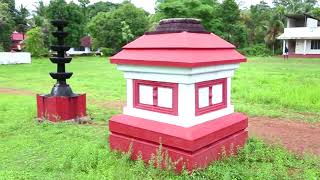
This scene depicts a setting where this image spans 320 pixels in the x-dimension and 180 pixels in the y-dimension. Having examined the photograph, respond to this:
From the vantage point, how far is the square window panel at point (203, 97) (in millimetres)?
4678

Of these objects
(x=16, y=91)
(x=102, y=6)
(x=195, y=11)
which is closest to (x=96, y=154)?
Answer: (x=16, y=91)

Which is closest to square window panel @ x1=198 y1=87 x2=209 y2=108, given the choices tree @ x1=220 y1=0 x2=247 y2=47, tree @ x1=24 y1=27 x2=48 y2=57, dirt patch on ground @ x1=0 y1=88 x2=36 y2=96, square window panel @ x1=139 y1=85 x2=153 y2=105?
square window panel @ x1=139 y1=85 x2=153 y2=105

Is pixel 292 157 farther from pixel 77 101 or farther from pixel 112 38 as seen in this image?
pixel 112 38

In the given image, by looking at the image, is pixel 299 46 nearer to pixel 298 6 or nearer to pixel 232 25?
pixel 232 25

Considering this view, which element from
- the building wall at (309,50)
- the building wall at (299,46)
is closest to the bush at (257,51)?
the building wall at (299,46)

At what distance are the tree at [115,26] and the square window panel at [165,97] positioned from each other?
3392 cm

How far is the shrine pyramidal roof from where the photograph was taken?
14.5 ft

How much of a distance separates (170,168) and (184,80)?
3.40 feet

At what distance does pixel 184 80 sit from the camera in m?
4.42

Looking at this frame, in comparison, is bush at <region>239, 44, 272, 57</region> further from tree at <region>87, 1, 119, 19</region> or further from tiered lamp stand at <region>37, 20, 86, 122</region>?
tree at <region>87, 1, 119, 19</region>

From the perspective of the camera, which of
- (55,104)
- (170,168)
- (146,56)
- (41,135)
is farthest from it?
(55,104)

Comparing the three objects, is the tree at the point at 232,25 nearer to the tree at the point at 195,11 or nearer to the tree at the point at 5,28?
the tree at the point at 195,11

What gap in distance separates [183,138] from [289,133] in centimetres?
299

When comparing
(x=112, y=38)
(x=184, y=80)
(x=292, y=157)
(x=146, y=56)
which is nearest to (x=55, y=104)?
(x=146, y=56)
